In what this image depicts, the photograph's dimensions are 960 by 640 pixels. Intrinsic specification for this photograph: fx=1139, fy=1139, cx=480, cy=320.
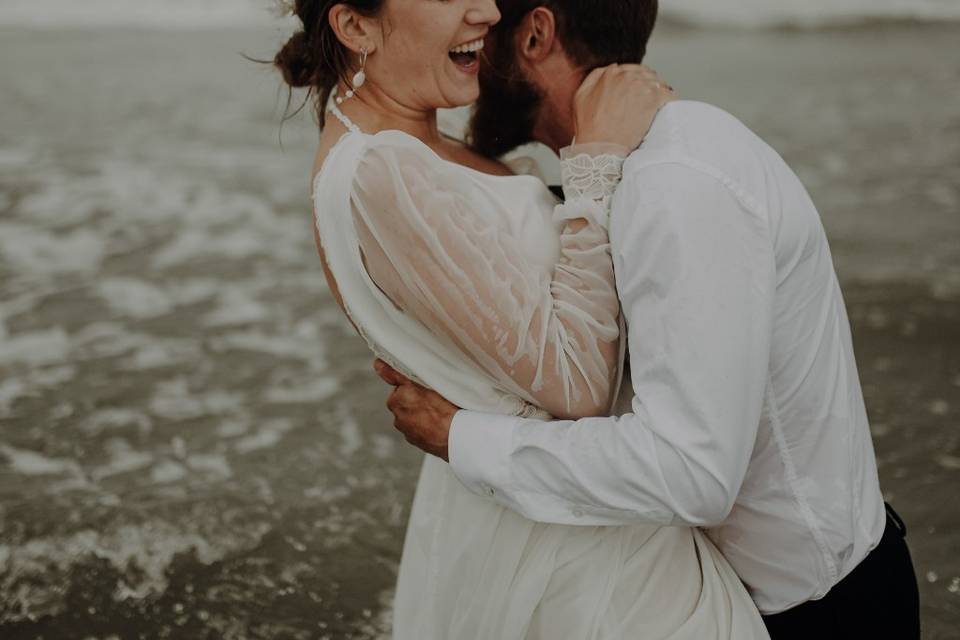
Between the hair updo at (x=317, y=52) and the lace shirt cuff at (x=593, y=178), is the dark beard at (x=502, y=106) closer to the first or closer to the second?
the hair updo at (x=317, y=52)

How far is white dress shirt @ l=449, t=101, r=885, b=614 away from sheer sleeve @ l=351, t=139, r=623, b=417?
0.07 m

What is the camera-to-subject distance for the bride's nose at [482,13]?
7.43 feet

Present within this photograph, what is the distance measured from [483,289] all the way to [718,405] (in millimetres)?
444

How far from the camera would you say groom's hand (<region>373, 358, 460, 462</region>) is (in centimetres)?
212

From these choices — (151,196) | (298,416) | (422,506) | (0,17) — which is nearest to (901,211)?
(298,416)

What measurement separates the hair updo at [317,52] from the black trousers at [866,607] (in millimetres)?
1417

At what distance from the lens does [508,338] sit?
6.40 feet

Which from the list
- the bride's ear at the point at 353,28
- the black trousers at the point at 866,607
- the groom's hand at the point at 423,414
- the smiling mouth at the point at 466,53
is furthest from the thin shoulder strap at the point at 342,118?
the black trousers at the point at 866,607

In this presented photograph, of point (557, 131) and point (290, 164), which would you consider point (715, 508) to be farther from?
point (290, 164)

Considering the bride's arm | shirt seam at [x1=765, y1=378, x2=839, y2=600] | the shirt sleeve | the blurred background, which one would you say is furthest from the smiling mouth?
shirt seam at [x1=765, y1=378, x2=839, y2=600]

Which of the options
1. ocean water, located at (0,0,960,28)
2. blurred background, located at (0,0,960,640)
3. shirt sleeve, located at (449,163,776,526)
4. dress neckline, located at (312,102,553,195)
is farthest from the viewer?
ocean water, located at (0,0,960,28)

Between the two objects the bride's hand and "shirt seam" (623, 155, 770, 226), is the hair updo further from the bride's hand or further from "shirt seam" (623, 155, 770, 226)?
"shirt seam" (623, 155, 770, 226)

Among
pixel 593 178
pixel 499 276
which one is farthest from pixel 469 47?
pixel 499 276

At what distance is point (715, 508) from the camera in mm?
1854
